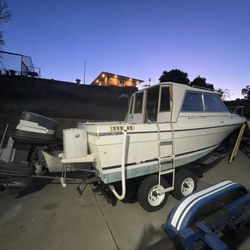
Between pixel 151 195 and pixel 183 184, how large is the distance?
2.86 feet

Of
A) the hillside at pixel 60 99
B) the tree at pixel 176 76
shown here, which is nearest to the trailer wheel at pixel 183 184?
the hillside at pixel 60 99

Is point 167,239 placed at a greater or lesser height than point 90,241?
greater

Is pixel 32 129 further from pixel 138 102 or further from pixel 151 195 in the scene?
pixel 138 102

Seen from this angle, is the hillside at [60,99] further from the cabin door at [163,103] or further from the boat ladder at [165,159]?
the boat ladder at [165,159]

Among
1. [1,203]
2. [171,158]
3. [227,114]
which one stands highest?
[227,114]

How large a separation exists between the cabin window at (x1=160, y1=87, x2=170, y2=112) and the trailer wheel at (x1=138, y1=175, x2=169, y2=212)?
1.34 m

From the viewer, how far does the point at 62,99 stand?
39.5 feet

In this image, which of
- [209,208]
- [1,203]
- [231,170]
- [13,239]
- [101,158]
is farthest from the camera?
[231,170]

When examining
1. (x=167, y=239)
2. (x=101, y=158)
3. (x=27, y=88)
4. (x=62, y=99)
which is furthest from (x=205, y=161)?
(x=27, y=88)

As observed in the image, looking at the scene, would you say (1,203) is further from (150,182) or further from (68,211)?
(150,182)

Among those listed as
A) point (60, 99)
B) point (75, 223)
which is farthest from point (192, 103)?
point (60, 99)

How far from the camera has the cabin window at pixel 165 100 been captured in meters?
3.87

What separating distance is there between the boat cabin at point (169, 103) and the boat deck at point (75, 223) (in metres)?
1.75

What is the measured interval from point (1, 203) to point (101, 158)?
7.35 ft
